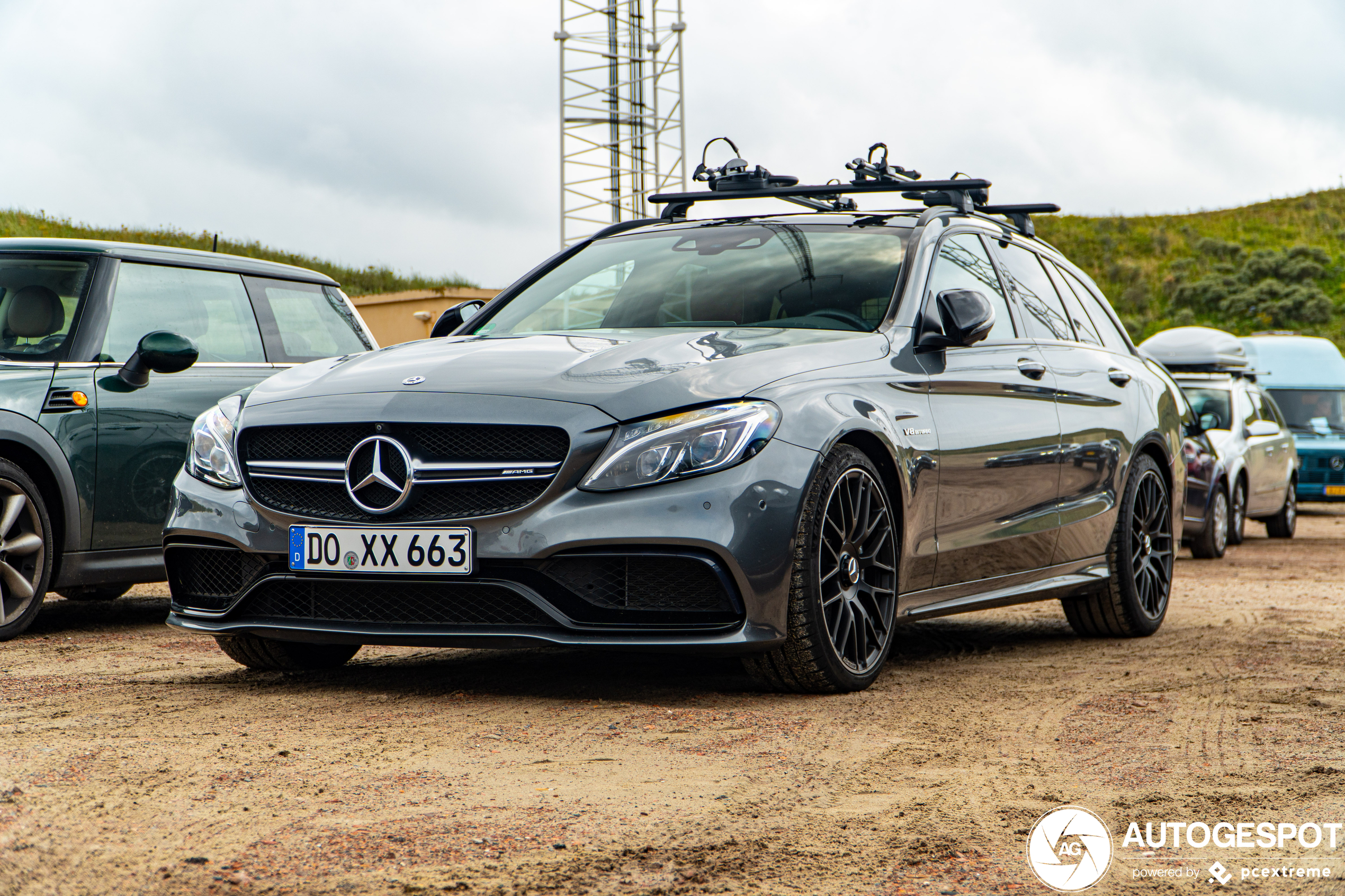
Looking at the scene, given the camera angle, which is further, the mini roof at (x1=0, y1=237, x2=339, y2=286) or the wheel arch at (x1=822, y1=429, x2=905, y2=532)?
the mini roof at (x1=0, y1=237, x2=339, y2=286)

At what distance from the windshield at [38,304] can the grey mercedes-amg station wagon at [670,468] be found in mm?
2011

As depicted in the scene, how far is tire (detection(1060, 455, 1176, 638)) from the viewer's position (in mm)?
6863

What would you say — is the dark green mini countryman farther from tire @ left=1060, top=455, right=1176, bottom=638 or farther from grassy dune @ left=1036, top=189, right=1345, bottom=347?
grassy dune @ left=1036, top=189, right=1345, bottom=347

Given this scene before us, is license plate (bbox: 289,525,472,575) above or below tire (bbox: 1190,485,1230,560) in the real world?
above

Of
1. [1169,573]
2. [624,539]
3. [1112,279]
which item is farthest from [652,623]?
[1112,279]

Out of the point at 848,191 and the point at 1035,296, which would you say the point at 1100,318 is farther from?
the point at 848,191

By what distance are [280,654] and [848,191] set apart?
3021mm

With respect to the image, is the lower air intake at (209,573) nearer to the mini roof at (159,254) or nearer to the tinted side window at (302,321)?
the mini roof at (159,254)

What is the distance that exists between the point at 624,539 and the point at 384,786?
1082 millimetres

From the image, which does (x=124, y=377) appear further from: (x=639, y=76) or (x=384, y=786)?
(x=639, y=76)

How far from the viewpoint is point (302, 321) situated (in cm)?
795

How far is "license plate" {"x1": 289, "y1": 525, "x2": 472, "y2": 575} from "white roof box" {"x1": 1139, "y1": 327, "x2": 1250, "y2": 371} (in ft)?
45.4

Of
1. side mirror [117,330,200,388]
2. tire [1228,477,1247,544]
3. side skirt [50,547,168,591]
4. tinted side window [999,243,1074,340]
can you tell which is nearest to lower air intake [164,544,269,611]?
side skirt [50,547,168,591]
